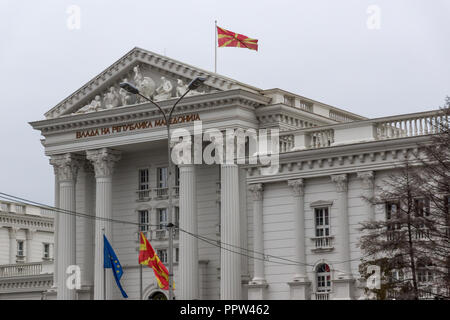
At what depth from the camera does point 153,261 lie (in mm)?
48562

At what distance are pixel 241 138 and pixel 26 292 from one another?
25658 millimetres

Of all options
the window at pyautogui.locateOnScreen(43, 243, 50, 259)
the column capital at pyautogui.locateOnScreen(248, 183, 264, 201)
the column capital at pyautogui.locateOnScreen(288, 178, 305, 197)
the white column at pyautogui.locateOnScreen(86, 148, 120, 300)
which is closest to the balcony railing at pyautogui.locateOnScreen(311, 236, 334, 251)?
the column capital at pyautogui.locateOnScreen(288, 178, 305, 197)

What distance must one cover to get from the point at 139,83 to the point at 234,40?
23.5 feet

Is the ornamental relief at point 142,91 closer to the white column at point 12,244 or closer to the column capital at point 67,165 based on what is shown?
the column capital at point 67,165

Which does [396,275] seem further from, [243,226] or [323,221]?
[243,226]

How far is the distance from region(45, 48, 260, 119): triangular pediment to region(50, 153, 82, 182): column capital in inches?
117

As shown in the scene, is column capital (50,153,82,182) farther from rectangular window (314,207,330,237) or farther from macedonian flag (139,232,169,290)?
rectangular window (314,207,330,237)

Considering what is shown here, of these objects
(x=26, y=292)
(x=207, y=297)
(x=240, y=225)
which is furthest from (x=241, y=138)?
(x=26, y=292)

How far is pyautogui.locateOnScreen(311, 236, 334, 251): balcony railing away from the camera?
50.2m

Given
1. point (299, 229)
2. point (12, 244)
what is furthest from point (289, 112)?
point (12, 244)

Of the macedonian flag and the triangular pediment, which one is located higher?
the triangular pediment

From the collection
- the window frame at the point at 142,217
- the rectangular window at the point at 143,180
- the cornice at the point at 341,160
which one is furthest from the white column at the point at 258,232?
the rectangular window at the point at 143,180
